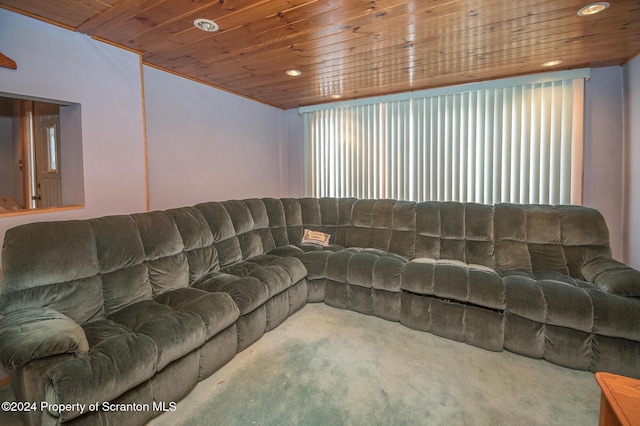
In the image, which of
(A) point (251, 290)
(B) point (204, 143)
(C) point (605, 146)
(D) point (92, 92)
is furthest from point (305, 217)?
(C) point (605, 146)

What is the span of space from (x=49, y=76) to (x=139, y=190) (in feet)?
3.35

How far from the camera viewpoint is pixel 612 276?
6.89ft

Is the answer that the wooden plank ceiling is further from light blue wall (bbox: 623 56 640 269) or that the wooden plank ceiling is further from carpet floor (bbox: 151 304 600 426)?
carpet floor (bbox: 151 304 600 426)

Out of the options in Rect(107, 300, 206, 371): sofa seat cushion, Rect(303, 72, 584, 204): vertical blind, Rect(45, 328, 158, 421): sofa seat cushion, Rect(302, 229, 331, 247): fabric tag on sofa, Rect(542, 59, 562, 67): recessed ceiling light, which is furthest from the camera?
Rect(302, 229, 331, 247): fabric tag on sofa

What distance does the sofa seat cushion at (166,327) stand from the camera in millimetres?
1602

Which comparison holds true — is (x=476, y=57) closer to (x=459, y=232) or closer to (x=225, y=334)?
(x=459, y=232)

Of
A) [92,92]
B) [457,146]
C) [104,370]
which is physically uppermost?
[92,92]

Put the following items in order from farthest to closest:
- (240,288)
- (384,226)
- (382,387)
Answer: (384,226), (240,288), (382,387)

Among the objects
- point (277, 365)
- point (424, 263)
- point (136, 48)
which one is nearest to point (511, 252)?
point (424, 263)

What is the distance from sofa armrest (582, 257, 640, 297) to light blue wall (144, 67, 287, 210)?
3758mm

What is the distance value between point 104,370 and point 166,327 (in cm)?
35

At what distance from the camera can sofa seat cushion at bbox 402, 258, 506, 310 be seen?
2250mm

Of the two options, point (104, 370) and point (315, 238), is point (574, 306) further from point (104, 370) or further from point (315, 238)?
point (104, 370)

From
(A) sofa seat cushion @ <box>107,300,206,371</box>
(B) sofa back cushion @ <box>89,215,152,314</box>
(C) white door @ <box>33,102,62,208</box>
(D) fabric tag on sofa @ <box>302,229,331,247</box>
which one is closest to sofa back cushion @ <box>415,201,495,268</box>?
(D) fabric tag on sofa @ <box>302,229,331,247</box>
